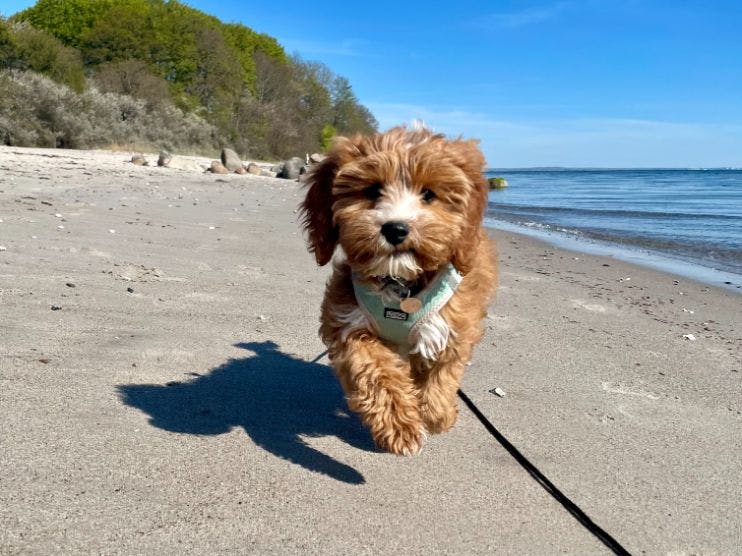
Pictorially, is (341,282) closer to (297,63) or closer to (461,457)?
(461,457)

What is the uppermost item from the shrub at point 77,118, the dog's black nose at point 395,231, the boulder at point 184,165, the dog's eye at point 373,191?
the shrub at point 77,118

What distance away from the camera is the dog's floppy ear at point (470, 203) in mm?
3607

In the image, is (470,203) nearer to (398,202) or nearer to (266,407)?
(398,202)

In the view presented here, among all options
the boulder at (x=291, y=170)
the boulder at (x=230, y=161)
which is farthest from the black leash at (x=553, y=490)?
the boulder at (x=291, y=170)

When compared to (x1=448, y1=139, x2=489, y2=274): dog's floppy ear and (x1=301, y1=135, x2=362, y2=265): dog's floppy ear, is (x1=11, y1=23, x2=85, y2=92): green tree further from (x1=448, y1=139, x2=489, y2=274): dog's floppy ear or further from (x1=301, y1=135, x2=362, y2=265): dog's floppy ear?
(x1=448, y1=139, x2=489, y2=274): dog's floppy ear

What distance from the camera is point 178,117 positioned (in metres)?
48.0

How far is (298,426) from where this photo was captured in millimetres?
3854

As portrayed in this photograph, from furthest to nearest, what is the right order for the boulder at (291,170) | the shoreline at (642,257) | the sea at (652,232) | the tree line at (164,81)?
1. the tree line at (164,81)
2. the boulder at (291,170)
3. the sea at (652,232)
4. the shoreline at (642,257)

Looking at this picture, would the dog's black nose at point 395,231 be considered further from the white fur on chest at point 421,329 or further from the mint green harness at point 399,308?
the white fur on chest at point 421,329

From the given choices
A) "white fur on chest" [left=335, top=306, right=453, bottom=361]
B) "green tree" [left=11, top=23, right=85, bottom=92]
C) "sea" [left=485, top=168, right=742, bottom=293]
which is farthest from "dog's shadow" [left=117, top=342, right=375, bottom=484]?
"green tree" [left=11, top=23, right=85, bottom=92]

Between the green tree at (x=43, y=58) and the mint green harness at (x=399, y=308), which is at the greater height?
the green tree at (x=43, y=58)

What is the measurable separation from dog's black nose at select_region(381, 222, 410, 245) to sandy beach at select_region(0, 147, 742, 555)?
36.0 inches

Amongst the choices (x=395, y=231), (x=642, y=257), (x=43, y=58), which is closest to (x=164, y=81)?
(x=43, y=58)

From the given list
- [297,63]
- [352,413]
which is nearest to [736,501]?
[352,413]
